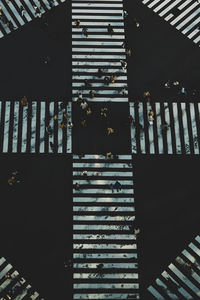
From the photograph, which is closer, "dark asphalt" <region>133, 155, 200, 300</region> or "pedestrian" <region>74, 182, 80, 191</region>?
"dark asphalt" <region>133, 155, 200, 300</region>

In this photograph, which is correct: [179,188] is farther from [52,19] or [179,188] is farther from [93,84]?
[52,19]

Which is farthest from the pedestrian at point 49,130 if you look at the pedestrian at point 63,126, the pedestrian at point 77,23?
the pedestrian at point 77,23

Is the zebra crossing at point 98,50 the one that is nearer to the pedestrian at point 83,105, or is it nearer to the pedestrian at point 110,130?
the pedestrian at point 83,105

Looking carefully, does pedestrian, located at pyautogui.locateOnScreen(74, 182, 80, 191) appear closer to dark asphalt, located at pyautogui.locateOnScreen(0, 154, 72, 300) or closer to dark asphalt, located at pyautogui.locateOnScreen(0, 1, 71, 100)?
dark asphalt, located at pyautogui.locateOnScreen(0, 154, 72, 300)

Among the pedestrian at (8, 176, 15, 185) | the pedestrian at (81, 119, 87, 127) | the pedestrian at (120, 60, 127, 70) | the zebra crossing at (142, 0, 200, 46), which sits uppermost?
the zebra crossing at (142, 0, 200, 46)

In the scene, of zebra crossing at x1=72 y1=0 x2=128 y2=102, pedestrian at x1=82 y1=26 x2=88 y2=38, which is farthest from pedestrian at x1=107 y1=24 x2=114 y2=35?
pedestrian at x1=82 y1=26 x2=88 y2=38

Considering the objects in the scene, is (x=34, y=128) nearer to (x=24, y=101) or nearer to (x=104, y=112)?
(x=24, y=101)

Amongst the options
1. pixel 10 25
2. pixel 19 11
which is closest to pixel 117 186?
pixel 10 25
